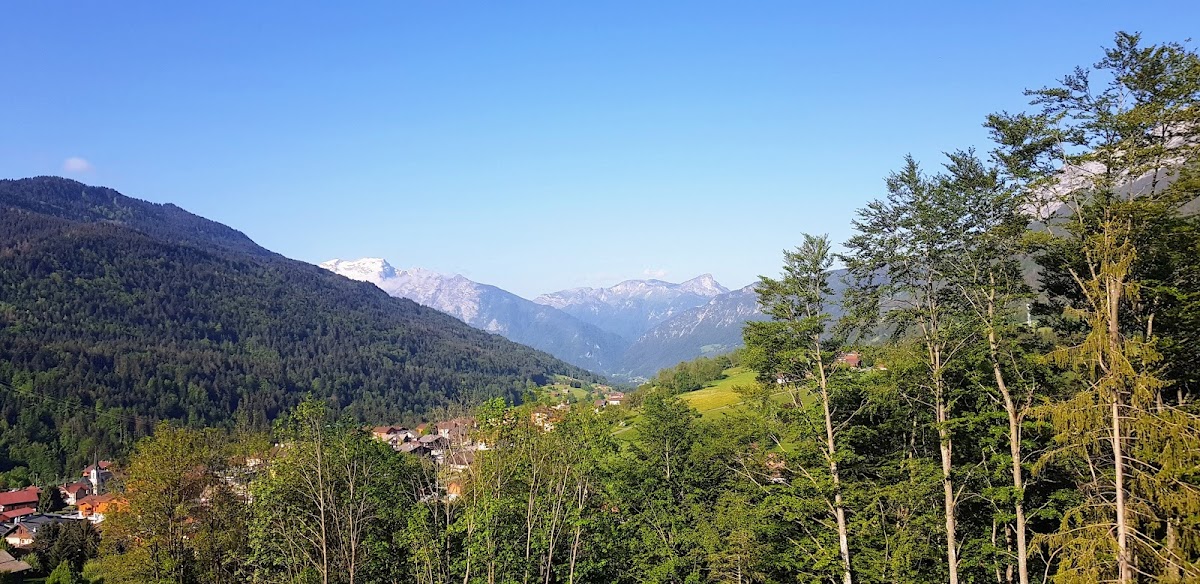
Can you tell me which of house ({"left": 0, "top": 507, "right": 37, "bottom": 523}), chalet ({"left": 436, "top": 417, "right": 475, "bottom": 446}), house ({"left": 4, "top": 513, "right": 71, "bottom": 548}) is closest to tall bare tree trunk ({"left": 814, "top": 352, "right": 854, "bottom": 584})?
chalet ({"left": 436, "top": 417, "right": 475, "bottom": 446})

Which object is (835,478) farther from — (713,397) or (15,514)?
(15,514)

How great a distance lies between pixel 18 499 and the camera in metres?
90.5

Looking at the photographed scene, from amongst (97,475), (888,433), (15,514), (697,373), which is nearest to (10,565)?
(15,514)

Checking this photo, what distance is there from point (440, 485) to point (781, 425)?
11504 millimetres

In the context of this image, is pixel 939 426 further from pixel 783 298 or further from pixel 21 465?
pixel 21 465

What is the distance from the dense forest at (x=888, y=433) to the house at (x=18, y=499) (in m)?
87.6

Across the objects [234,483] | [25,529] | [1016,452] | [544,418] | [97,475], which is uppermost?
[544,418]

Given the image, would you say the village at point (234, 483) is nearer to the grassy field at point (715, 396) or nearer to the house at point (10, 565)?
the house at point (10, 565)

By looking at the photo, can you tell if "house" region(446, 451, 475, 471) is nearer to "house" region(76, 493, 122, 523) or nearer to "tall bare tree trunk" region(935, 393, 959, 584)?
"tall bare tree trunk" region(935, 393, 959, 584)

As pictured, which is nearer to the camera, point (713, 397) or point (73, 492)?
point (713, 397)

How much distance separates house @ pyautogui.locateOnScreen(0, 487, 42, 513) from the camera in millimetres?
87938

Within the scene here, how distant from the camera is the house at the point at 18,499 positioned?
87.9m

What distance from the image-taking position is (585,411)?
22.5m

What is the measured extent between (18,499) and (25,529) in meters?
23.6
